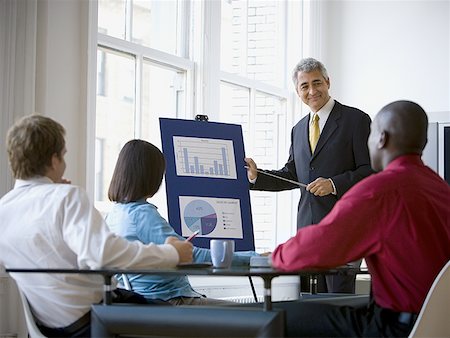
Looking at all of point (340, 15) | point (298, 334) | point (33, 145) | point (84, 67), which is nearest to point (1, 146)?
point (84, 67)

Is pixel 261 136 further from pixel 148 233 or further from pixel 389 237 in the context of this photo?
pixel 389 237

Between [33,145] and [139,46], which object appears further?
[139,46]

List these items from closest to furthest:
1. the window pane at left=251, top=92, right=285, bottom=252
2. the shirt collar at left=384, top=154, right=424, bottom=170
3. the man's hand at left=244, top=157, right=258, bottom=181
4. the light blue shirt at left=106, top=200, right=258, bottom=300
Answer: the shirt collar at left=384, top=154, right=424, bottom=170
the light blue shirt at left=106, top=200, right=258, bottom=300
the man's hand at left=244, top=157, right=258, bottom=181
the window pane at left=251, top=92, right=285, bottom=252

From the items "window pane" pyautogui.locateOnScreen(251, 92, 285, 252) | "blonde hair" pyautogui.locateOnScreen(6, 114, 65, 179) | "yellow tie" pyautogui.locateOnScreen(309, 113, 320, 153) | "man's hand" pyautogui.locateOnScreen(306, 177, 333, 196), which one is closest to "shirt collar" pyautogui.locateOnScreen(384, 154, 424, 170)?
"blonde hair" pyautogui.locateOnScreen(6, 114, 65, 179)

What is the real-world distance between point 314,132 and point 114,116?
1340mm

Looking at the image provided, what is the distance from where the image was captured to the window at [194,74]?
508 cm

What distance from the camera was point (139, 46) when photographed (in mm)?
5113

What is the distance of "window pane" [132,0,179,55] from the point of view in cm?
522

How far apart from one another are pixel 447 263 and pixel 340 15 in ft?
17.2

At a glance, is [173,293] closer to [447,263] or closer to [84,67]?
[447,263]

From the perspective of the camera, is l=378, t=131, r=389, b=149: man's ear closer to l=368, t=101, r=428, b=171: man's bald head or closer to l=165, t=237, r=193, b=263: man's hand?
l=368, t=101, r=428, b=171: man's bald head

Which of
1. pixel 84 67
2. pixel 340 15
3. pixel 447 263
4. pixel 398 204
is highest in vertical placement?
pixel 340 15

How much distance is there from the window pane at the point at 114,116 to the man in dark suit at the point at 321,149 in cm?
109

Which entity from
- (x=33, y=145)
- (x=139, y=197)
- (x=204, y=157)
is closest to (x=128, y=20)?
(x=204, y=157)
